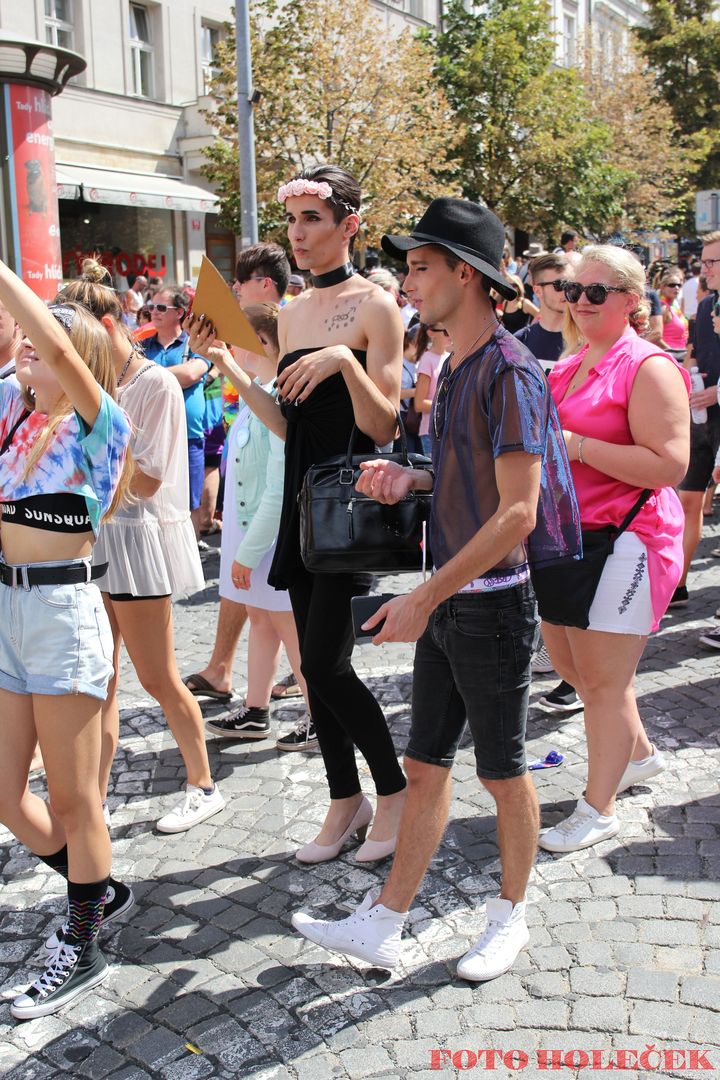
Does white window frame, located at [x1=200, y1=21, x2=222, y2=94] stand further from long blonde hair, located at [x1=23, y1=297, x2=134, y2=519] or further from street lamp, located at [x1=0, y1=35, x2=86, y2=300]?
long blonde hair, located at [x1=23, y1=297, x2=134, y2=519]

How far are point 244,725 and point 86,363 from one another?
2.16m

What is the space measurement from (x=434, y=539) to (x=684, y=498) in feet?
13.8

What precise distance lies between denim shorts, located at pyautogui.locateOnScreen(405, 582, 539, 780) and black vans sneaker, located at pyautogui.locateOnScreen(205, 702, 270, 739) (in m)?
1.85

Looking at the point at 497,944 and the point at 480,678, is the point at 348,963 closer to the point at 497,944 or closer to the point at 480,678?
the point at 497,944

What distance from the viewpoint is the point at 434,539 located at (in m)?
2.75

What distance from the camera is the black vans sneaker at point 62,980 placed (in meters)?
2.74

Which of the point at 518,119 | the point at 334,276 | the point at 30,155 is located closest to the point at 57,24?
the point at 518,119

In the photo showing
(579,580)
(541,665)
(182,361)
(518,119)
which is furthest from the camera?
(518,119)

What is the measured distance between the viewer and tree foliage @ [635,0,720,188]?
37688mm

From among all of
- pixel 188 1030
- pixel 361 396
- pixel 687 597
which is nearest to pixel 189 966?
pixel 188 1030

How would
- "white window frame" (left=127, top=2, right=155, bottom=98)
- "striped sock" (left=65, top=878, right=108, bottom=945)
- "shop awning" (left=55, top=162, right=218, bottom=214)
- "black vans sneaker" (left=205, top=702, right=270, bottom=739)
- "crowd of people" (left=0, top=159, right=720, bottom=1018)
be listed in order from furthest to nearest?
"white window frame" (left=127, top=2, right=155, bottom=98) < "shop awning" (left=55, top=162, right=218, bottom=214) < "black vans sneaker" (left=205, top=702, right=270, bottom=739) < "striped sock" (left=65, top=878, right=108, bottom=945) < "crowd of people" (left=0, top=159, right=720, bottom=1018)

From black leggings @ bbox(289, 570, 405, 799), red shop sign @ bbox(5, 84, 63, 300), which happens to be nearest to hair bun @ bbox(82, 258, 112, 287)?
black leggings @ bbox(289, 570, 405, 799)

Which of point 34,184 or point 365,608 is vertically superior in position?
point 34,184

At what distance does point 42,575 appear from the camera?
274 cm
